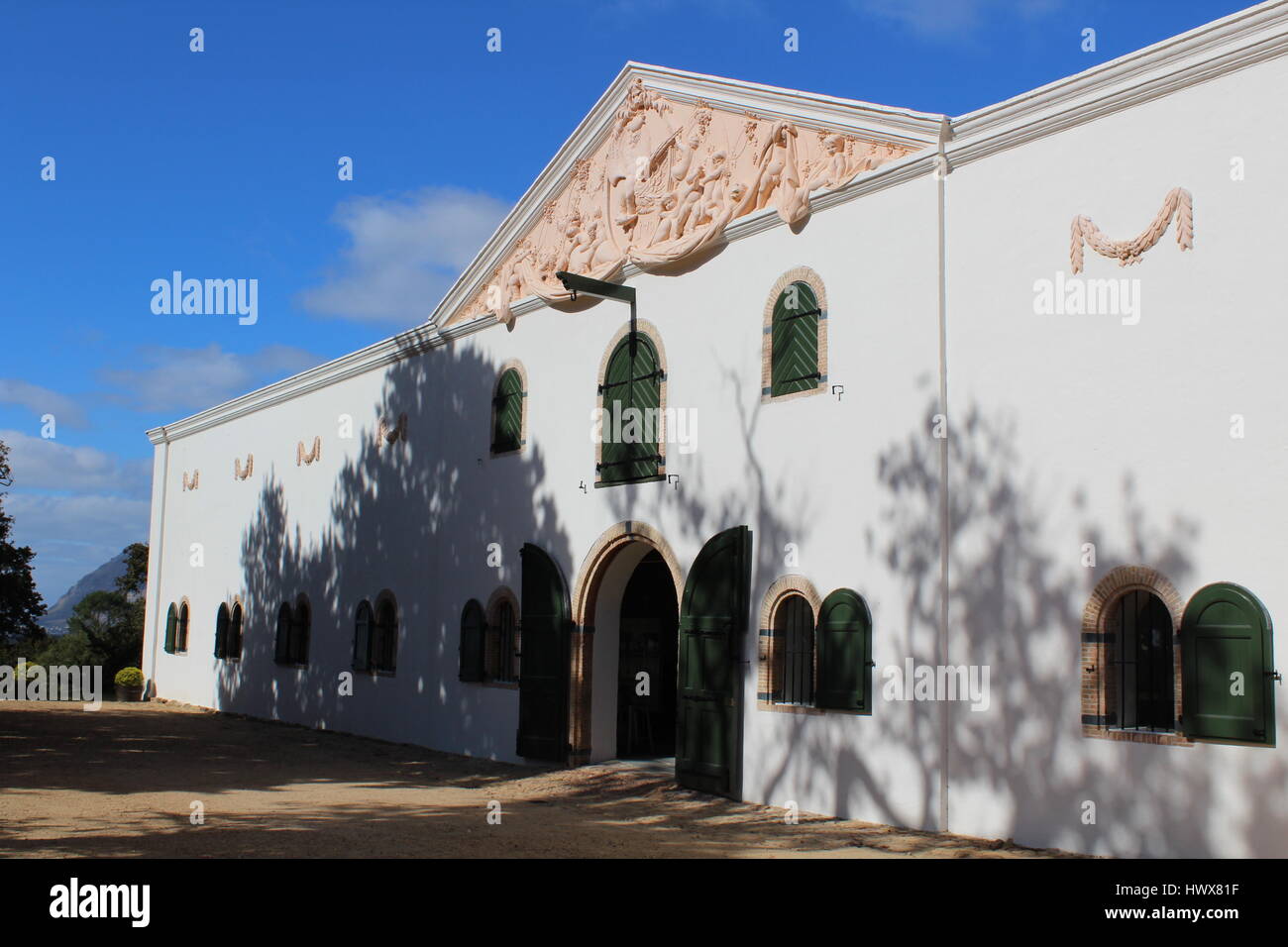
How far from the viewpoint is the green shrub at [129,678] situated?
95.5 feet

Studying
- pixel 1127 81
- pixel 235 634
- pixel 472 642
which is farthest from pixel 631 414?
pixel 235 634

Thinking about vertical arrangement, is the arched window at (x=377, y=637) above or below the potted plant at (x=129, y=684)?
above

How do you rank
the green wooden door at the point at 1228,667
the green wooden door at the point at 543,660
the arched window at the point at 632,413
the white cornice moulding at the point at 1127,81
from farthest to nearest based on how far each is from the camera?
the green wooden door at the point at 543,660 < the arched window at the point at 632,413 < the white cornice moulding at the point at 1127,81 < the green wooden door at the point at 1228,667

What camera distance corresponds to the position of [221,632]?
87.4 ft

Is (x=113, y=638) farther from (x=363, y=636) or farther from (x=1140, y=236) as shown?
(x=1140, y=236)

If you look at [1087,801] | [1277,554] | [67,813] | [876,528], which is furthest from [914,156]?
[67,813]

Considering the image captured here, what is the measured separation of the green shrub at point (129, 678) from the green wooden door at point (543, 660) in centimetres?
1671

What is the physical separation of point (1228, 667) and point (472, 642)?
1126cm

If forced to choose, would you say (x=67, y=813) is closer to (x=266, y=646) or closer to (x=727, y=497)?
(x=727, y=497)

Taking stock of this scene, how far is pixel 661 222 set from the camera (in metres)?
14.7

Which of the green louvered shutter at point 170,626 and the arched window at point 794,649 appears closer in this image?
the arched window at point 794,649

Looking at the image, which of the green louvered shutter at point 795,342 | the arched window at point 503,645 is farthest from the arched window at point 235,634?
the green louvered shutter at point 795,342

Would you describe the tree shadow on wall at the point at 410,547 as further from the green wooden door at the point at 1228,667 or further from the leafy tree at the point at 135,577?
the leafy tree at the point at 135,577

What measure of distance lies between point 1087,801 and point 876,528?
3.20m
